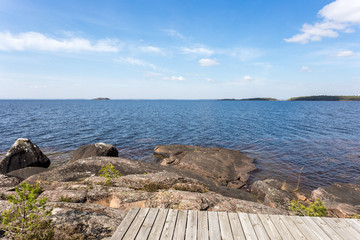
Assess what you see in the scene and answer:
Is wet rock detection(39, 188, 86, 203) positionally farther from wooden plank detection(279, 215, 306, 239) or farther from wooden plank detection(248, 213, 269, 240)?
wooden plank detection(279, 215, 306, 239)

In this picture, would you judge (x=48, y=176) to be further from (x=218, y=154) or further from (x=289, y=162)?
(x=289, y=162)

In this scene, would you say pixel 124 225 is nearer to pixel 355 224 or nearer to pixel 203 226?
pixel 203 226

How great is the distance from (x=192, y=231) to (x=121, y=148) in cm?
3059

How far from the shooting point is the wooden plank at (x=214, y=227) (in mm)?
5824

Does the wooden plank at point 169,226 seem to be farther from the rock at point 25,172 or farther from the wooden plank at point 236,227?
the rock at point 25,172

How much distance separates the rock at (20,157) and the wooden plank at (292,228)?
25.4 metres

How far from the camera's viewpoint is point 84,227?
22.9 feet

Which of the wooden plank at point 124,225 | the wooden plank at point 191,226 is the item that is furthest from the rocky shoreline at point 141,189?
the wooden plank at point 191,226

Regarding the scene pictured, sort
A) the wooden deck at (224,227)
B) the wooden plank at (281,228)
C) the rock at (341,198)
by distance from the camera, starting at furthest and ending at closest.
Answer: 1. the rock at (341,198)
2. the wooden plank at (281,228)
3. the wooden deck at (224,227)

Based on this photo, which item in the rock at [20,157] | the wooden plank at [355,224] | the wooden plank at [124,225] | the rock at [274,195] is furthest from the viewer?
the rock at [20,157]

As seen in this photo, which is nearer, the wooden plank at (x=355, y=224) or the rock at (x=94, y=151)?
the wooden plank at (x=355, y=224)

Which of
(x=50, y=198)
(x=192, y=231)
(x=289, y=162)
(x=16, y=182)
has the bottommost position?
(x=289, y=162)

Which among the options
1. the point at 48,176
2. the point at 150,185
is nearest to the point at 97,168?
the point at 48,176

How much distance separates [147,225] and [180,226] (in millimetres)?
1099
